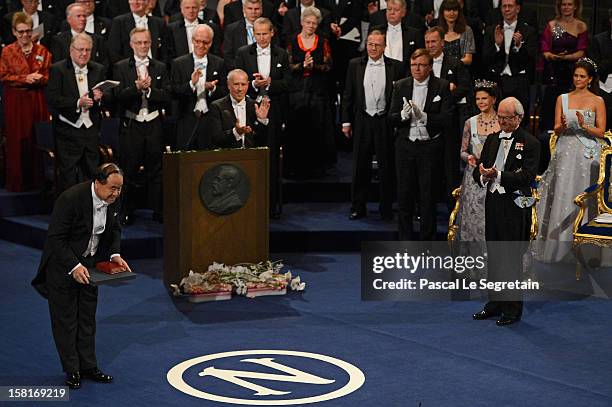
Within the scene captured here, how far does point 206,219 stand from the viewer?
29.3ft

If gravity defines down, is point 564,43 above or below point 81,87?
above

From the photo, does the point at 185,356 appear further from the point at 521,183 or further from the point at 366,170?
the point at 366,170

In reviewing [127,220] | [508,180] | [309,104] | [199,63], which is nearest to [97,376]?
[508,180]

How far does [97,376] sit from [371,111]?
4.42 meters

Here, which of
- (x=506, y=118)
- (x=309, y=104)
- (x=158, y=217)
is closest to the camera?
(x=506, y=118)

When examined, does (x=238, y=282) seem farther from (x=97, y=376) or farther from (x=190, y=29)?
(x=190, y=29)

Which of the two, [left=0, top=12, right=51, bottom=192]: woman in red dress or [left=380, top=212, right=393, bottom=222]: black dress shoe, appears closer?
[left=0, top=12, right=51, bottom=192]: woman in red dress

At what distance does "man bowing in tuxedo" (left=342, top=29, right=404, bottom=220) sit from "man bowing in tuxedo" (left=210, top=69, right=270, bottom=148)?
1294 millimetres

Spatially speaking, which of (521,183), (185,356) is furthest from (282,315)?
(521,183)

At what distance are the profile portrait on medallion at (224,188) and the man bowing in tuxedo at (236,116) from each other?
32 cm

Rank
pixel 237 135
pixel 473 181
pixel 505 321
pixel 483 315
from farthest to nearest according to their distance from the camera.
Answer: pixel 237 135 < pixel 473 181 < pixel 483 315 < pixel 505 321

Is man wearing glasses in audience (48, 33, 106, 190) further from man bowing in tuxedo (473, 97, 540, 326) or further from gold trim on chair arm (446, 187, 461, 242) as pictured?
man bowing in tuxedo (473, 97, 540, 326)

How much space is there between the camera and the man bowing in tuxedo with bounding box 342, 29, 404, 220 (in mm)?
10406

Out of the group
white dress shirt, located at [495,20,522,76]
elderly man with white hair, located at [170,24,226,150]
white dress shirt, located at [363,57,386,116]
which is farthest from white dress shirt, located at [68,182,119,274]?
white dress shirt, located at [495,20,522,76]
